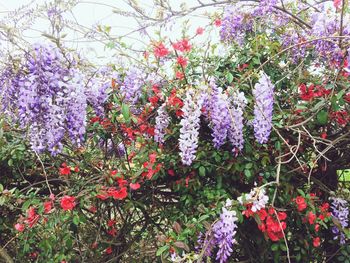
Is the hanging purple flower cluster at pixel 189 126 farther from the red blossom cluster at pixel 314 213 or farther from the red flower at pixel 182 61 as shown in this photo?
the red blossom cluster at pixel 314 213

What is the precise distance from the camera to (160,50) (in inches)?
96.0

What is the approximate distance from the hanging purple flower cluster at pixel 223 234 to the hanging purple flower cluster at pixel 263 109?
0.41 metres

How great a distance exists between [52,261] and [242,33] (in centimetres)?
160

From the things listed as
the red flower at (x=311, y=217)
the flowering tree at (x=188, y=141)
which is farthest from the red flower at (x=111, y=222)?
the red flower at (x=311, y=217)

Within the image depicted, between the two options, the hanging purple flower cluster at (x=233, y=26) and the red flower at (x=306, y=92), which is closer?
the red flower at (x=306, y=92)

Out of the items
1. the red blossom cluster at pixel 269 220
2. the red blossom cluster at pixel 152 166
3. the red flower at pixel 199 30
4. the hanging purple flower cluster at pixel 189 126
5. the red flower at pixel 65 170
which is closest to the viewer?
the red blossom cluster at pixel 269 220

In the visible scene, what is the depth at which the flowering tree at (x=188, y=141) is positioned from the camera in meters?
2.04

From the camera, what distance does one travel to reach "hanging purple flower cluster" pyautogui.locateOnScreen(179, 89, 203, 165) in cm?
213

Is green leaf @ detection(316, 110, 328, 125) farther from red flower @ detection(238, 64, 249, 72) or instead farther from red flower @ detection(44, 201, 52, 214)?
red flower @ detection(44, 201, 52, 214)

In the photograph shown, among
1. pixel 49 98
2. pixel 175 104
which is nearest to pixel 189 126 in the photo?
pixel 175 104

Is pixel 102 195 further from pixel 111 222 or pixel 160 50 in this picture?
pixel 160 50

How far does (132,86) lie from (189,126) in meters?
0.38

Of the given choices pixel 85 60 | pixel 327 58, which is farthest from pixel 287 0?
pixel 85 60

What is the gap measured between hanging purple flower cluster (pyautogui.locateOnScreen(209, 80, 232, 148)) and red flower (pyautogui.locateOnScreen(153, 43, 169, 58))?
0.38m
